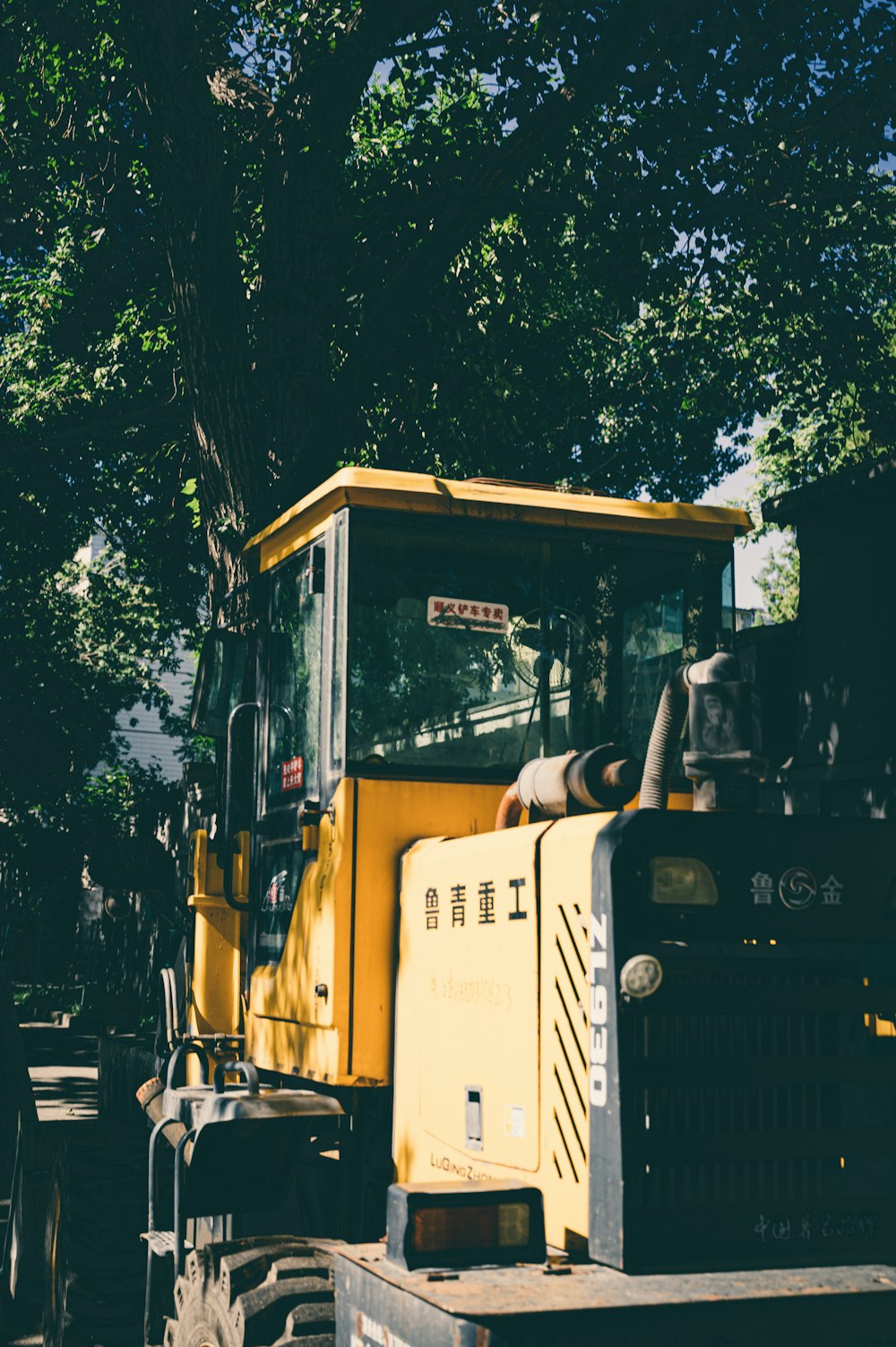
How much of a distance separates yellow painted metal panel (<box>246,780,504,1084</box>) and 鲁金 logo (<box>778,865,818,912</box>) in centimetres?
142

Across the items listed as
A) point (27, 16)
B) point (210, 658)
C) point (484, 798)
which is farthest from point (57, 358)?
point (484, 798)

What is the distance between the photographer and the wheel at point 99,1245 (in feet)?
20.1

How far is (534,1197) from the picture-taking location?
3.50 meters

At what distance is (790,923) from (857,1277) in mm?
816

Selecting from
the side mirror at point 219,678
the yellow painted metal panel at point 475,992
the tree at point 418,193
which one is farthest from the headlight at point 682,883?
the tree at point 418,193

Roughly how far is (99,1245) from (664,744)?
3854mm

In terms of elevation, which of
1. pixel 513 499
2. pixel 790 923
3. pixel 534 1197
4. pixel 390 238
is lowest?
pixel 534 1197

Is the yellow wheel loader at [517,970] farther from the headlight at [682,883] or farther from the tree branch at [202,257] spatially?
the tree branch at [202,257]

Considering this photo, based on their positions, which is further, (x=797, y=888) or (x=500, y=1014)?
(x=500, y=1014)

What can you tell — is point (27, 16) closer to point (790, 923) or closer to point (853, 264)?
point (853, 264)

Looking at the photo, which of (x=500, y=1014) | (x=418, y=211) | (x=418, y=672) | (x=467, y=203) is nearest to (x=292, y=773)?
(x=418, y=672)

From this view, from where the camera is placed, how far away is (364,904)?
4730 mm

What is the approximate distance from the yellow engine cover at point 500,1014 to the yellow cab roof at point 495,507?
1167mm

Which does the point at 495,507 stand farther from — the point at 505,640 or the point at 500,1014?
the point at 500,1014
